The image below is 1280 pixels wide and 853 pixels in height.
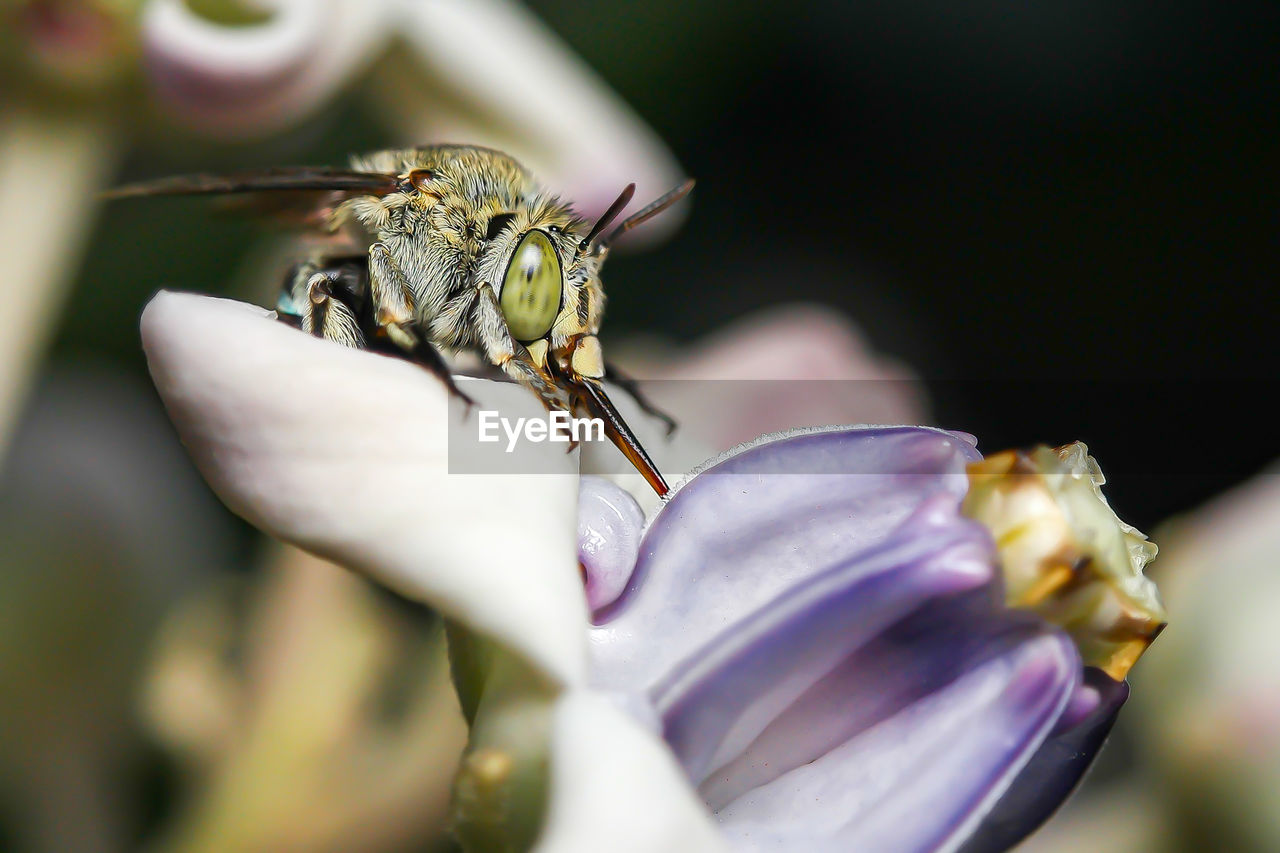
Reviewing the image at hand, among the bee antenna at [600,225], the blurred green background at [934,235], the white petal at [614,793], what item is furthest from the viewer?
the blurred green background at [934,235]

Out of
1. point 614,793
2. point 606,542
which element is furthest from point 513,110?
point 614,793

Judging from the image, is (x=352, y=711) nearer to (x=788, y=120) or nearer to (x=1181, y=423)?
(x=1181, y=423)

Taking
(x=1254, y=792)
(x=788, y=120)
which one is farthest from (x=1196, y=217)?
(x=1254, y=792)

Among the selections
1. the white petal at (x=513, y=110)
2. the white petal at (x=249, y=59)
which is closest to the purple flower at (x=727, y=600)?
the white petal at (x=249, y=59)

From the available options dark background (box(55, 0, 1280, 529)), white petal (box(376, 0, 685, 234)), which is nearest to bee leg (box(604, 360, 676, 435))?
white petal (box(376, 0, 685, 234))

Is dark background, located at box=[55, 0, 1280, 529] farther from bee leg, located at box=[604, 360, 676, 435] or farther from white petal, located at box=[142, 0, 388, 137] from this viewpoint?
bee leg, located at box=[604, 360, 676, 435]

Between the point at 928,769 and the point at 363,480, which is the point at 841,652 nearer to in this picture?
the point at 928,769

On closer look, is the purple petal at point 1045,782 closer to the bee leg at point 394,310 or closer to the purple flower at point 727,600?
the purple flower at point 727,600
